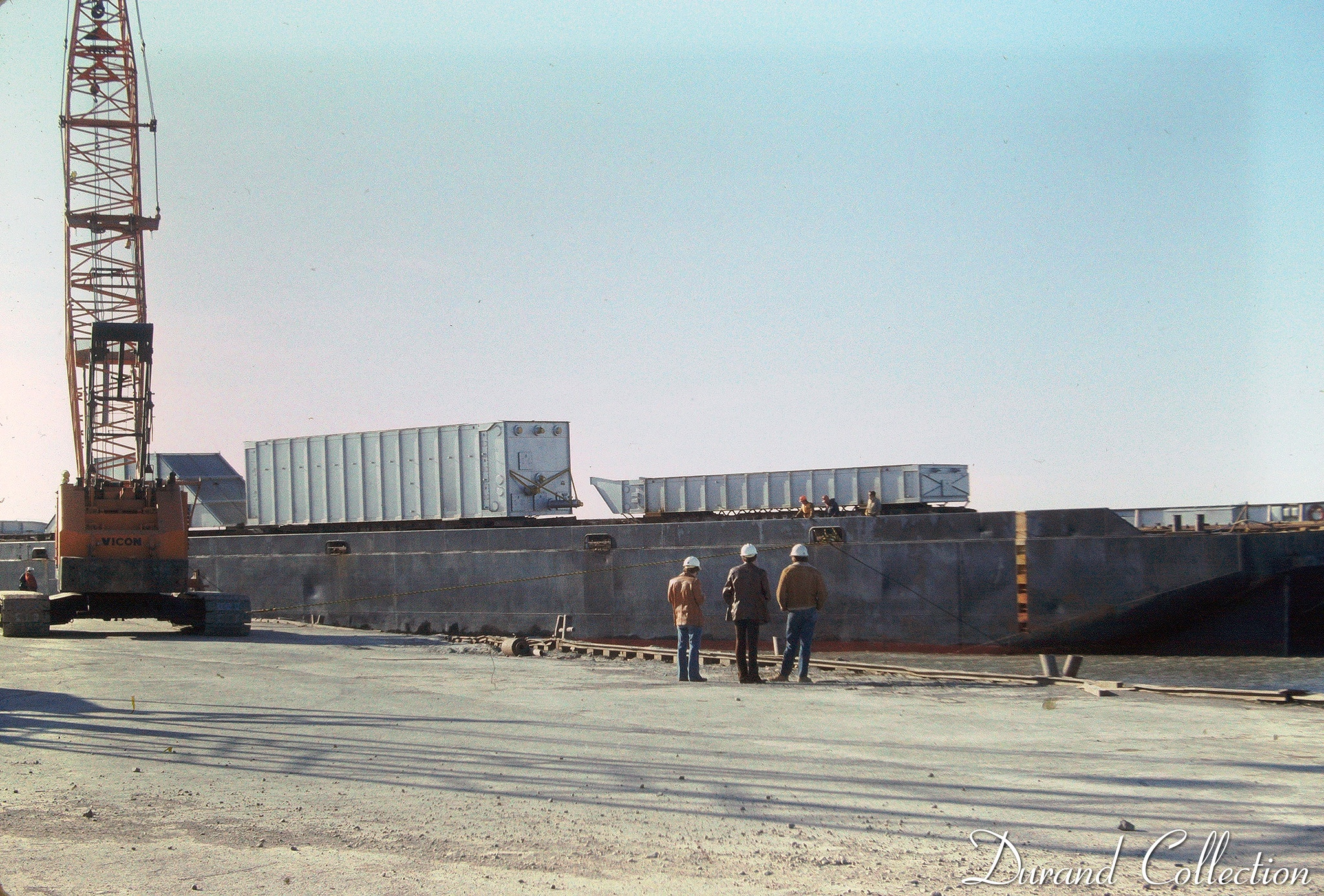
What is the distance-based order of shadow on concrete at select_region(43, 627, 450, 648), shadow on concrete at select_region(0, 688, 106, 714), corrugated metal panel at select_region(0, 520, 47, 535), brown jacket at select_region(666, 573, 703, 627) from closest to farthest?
shadow on concrete at select_region(0, 688, 106, 714), brown jacket at select_region(666, 573, 703, 627), shadow on concrete at select_region(43, 627, 450, 648), corrugated metal panel at select_region(0, 520, 47, 535)

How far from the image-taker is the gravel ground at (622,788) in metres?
5.09

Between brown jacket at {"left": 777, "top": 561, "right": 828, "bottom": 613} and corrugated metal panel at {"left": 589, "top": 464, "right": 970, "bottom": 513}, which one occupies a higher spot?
corrugated metal panel at {"left": 589, "top": 464, "right": 970, "bottom": 513}

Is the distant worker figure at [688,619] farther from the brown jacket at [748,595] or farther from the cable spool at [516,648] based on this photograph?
the cable spool at [516,648]

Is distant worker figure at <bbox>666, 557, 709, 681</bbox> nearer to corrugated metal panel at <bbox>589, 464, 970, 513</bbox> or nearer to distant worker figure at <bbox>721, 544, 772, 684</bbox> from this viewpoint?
distant worker figure at <bbox>721, 544, 772, 684</bbox>

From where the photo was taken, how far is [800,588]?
12586 mm

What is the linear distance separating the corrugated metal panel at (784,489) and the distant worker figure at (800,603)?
12164 millimetres

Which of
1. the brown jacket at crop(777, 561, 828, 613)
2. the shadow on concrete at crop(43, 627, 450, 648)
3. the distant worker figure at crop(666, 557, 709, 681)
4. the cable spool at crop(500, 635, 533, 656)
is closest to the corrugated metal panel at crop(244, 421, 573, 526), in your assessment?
the shadow on concrete at crop(43, 627, 450, 648)

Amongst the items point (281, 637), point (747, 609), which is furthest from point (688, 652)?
point (281, 637)

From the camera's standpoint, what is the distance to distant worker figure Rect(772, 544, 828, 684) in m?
12.6

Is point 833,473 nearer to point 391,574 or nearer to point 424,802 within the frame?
point 391,574

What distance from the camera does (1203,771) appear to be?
6.93 metres

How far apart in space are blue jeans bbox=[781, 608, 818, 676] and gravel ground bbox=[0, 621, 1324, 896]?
1.45 meters

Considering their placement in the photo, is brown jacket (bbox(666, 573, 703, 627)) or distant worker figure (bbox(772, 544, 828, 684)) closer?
distant worker figure (bbox(772, 544, 828, 684))

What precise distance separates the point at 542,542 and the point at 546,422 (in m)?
3.49
